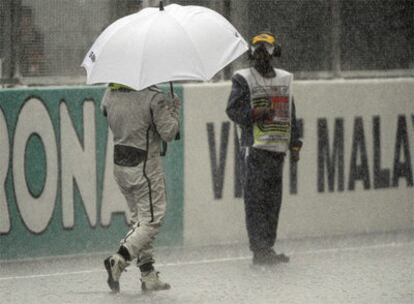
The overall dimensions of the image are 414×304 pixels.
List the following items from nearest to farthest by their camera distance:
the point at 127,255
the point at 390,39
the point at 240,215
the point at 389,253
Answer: the point at 127,255
the point at 389,253
the point at 240,215
the point at 390,39

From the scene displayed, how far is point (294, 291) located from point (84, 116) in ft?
10.6

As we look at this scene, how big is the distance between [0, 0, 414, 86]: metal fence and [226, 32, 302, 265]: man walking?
1.66 meters

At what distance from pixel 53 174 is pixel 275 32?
9.03ft

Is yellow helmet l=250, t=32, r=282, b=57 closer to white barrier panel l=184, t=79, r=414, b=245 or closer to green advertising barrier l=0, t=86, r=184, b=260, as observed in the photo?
white barrier panel l=184, t=79, r=414, b=245

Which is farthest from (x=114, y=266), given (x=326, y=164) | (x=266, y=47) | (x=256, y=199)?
(x=326, y=164)

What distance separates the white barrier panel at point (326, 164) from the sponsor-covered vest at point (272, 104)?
1439 mm

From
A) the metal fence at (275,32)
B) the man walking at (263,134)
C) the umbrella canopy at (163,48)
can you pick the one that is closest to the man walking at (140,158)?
the umbrella canopy at (163,48)

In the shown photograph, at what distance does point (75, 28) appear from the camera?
12.7 meters

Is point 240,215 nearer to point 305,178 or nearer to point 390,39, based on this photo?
point 305,178

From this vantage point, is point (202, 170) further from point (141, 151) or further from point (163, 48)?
point (163, 48)

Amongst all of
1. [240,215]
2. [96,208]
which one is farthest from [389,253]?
[96,208]

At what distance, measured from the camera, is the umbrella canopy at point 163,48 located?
949cm

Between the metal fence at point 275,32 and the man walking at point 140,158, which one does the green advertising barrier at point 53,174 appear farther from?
the man walking at point 140,158

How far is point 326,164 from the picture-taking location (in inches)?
540
